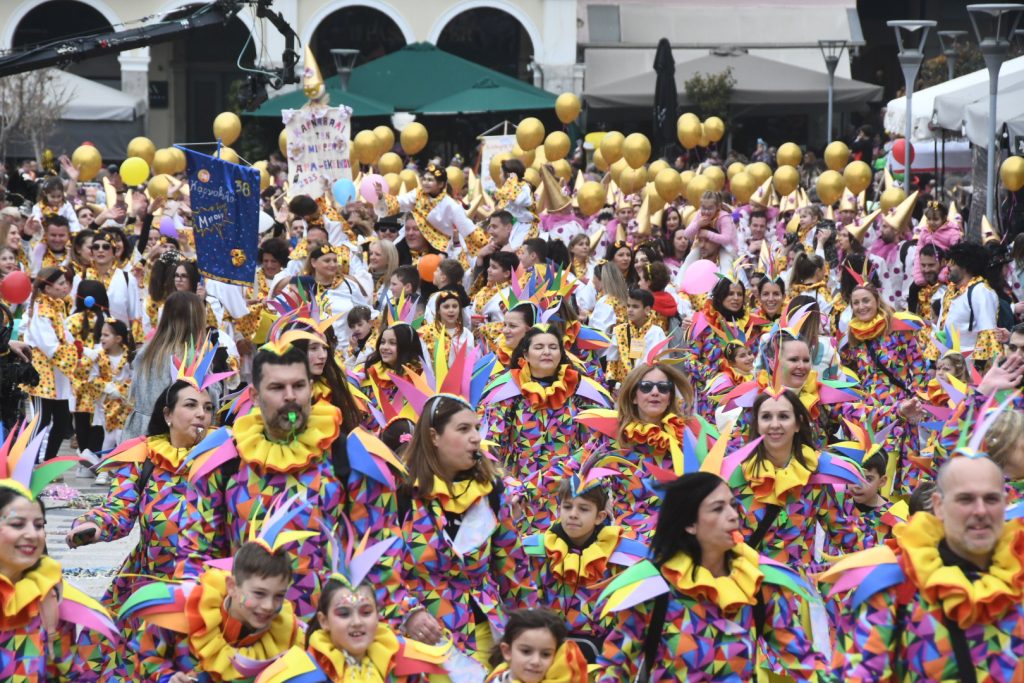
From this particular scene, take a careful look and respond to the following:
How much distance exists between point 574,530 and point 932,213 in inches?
382

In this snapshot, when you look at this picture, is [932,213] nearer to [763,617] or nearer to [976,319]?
[976,319]

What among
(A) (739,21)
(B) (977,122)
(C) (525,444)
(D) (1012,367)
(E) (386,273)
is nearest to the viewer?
(D) (1012,367)

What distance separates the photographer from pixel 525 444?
28.9ft

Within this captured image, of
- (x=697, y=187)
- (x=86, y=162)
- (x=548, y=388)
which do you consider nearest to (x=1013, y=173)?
(x=697, y=187)

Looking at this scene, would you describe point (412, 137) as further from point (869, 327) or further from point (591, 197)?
point (869, 327)

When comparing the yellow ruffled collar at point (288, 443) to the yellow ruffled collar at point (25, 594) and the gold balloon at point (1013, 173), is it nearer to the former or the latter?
the yellow ruffled collar at point (25, 594)

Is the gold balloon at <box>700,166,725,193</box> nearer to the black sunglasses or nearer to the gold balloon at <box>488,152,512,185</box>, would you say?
the gold balloon at <box>488,152,512,185</box>

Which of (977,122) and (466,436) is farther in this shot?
(977,122)

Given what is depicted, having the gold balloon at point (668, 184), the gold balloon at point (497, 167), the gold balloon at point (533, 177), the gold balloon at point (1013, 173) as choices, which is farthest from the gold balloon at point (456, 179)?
the gold balloon at point (1013, 173)

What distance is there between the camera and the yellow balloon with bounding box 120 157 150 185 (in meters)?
21.4

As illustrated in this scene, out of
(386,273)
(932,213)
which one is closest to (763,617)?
(386,273)

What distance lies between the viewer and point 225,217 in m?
12.3

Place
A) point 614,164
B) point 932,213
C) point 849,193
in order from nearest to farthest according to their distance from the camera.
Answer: point 932,213 → point 849,193 → point 614,164

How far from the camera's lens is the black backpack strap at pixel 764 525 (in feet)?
22.2
